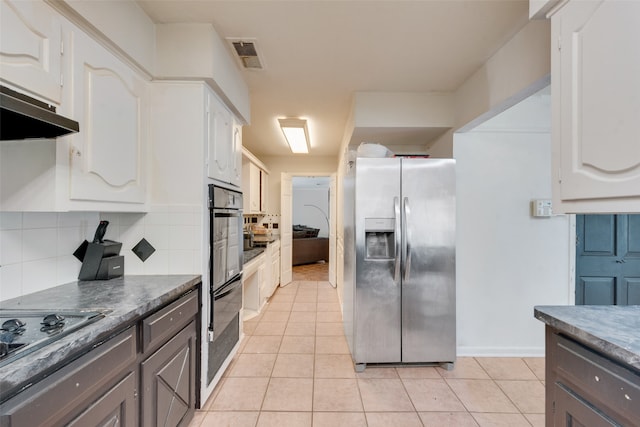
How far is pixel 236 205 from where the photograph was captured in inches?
90.4

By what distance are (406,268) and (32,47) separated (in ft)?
7.93

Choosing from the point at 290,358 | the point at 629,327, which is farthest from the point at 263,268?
the point at 629,327

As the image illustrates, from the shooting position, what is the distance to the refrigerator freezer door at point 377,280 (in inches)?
89.5

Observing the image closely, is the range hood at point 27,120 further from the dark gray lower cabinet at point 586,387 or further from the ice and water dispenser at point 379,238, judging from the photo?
the dark gray lower cabinet at point 586,387

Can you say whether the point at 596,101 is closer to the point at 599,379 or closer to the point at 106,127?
the point at 599,379

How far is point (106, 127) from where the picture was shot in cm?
139

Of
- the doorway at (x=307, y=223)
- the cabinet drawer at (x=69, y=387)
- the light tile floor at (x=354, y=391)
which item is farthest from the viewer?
the doorway at (x=307, y=223)

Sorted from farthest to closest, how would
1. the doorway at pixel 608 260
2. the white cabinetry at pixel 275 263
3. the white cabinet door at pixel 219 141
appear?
the white cabinetry at pixel 275 263, the doorway at pixel 608 260, the white cabinet door at pixel 219 141

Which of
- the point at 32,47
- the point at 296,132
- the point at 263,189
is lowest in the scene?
the point at 263,189

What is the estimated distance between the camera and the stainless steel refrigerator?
7.47 feet

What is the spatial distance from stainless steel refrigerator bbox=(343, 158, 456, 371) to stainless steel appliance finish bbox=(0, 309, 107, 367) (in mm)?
1735

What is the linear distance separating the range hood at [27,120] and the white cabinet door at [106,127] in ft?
0.52

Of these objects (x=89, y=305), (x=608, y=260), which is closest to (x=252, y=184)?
(x=89, y=305)

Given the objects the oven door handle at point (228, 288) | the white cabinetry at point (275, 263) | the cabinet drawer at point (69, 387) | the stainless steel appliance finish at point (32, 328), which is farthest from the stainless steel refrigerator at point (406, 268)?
the white cabinetry at point (275, 263)
